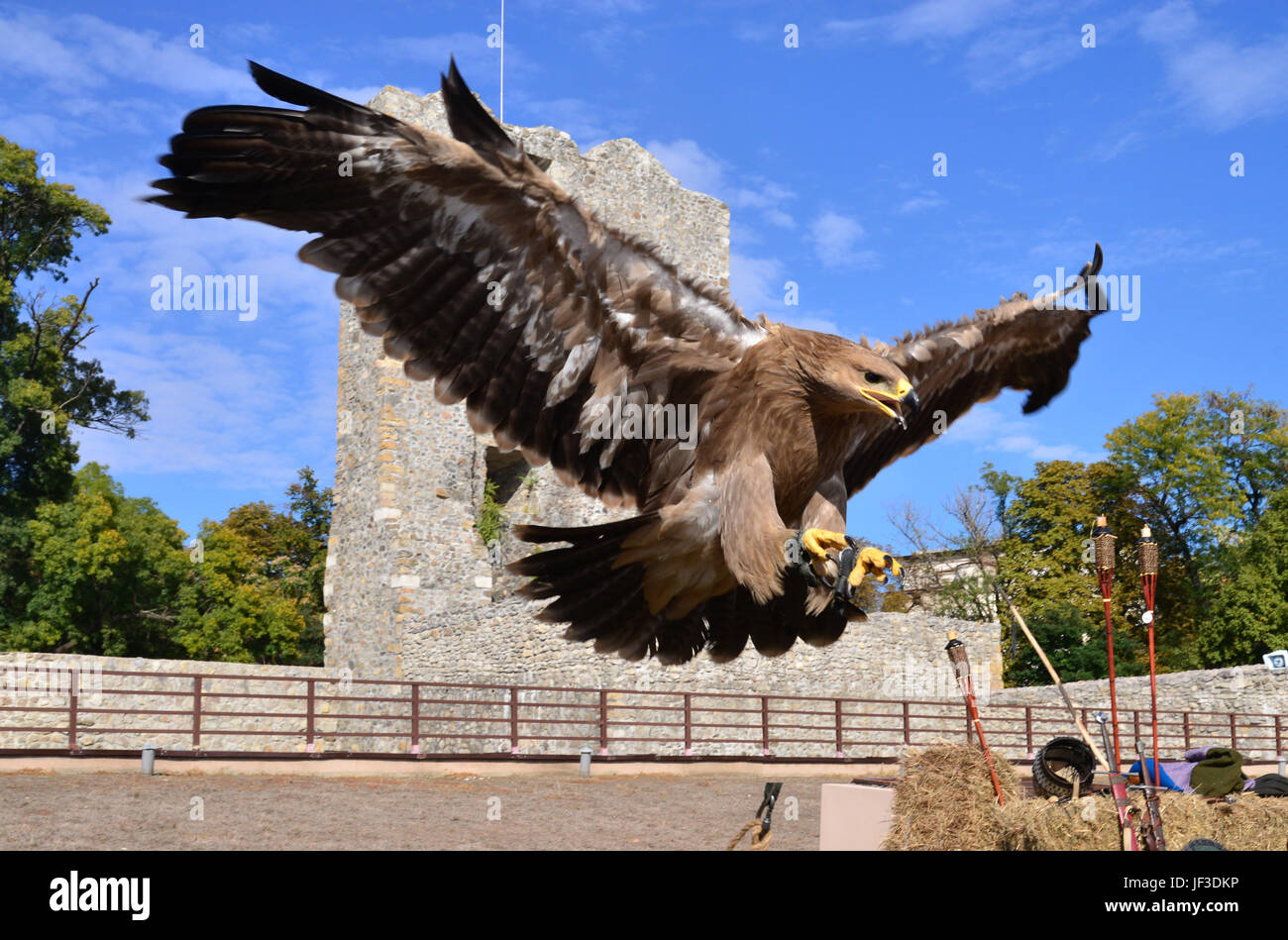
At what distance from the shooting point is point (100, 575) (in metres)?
24.3

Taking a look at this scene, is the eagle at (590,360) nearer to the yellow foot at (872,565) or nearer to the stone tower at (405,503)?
the yellow foot at (872,565)

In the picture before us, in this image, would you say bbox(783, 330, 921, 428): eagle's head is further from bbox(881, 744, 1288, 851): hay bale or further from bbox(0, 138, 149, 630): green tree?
bbox(0, 138, 149, 630): green tree

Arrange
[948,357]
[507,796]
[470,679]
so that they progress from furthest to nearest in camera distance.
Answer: [470,679] → [507,796] → [948,357]

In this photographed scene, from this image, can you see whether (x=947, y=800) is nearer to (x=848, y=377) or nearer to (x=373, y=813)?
(x=848, y=377)

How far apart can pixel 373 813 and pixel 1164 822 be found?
6217 millimetres

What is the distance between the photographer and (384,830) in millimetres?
8305

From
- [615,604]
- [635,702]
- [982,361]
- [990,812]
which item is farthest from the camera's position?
[635,702]

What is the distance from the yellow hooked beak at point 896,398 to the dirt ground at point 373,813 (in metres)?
5.15

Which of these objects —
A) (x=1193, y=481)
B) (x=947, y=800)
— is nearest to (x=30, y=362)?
(x=947, y=800)

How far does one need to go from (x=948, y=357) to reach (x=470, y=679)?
1585 centimetres

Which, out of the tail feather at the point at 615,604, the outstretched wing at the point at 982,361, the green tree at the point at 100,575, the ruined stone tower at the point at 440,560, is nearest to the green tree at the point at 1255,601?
the ruined stone tower at the point at 440,560
